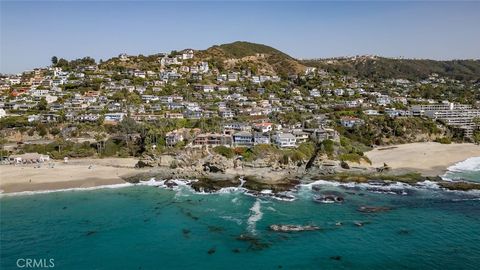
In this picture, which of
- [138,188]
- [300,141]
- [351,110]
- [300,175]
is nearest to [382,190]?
[300,175]

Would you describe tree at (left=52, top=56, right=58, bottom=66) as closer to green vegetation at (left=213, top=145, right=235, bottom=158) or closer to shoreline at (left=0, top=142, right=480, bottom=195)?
shoreline at (left=0, top=142, right=480, bottom=195)

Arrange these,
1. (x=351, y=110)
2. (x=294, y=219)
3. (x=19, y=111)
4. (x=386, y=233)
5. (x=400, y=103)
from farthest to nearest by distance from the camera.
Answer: (x=400, y=103)
(x=351, y=110)
(x=19, y=111)
(x=294, y=219)
(x=386, y=233)

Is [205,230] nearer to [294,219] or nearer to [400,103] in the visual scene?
[294,219]

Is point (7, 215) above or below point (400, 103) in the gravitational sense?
below

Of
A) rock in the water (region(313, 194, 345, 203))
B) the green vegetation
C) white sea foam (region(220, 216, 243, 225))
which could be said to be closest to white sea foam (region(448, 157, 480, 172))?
rock in the water (region(313, 194, 345, 203))

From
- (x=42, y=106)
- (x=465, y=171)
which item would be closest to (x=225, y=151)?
(x=465, y=171)

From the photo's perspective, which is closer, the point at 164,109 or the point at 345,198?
the point at 345,198
